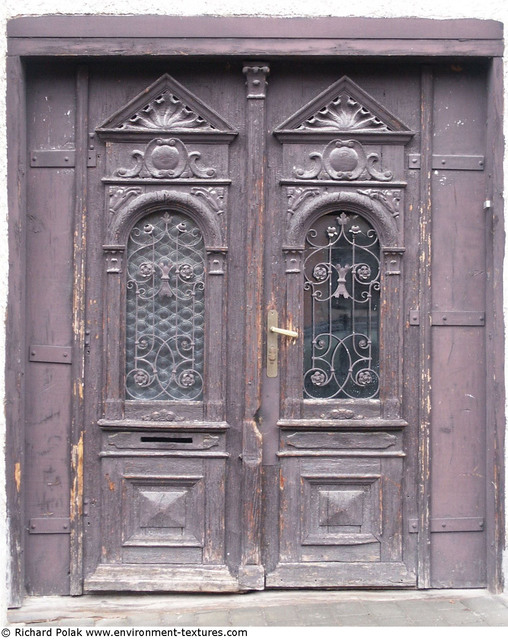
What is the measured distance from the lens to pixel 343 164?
4.34 m

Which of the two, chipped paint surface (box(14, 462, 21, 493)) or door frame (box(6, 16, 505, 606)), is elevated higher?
door frame (box(6, 16, 505, 606))

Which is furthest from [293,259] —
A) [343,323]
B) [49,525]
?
[49,525]

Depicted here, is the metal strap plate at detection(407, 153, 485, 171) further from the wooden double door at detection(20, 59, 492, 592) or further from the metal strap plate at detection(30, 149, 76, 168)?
the metal strap plate at detection(30, 149, 76, 168)

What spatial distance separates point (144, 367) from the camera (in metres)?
4.34

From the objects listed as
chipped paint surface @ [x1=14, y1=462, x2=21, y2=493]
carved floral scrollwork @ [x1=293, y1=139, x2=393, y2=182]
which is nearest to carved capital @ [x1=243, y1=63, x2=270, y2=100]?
carved floral scrollwork @ [x1=293, y1=139, x2=393, y2=182]

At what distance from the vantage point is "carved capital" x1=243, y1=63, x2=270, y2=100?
4227mm

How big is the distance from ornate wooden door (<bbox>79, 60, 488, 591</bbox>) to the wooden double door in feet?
0.04

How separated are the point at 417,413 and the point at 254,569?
4.34ft

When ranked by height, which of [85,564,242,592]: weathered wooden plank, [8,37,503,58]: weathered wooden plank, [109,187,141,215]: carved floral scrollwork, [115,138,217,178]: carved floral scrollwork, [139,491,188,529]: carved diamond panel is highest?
[8,37,503,58]: weathered wooden plank

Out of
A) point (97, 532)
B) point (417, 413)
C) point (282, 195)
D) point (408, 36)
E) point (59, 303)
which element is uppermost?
point (408, 36)

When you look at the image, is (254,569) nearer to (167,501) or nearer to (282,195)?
(167,501)

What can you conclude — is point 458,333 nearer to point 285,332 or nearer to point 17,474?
point 285,332

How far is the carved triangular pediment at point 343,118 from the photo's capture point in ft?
14.1

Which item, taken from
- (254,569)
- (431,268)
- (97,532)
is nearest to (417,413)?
(431,268)
